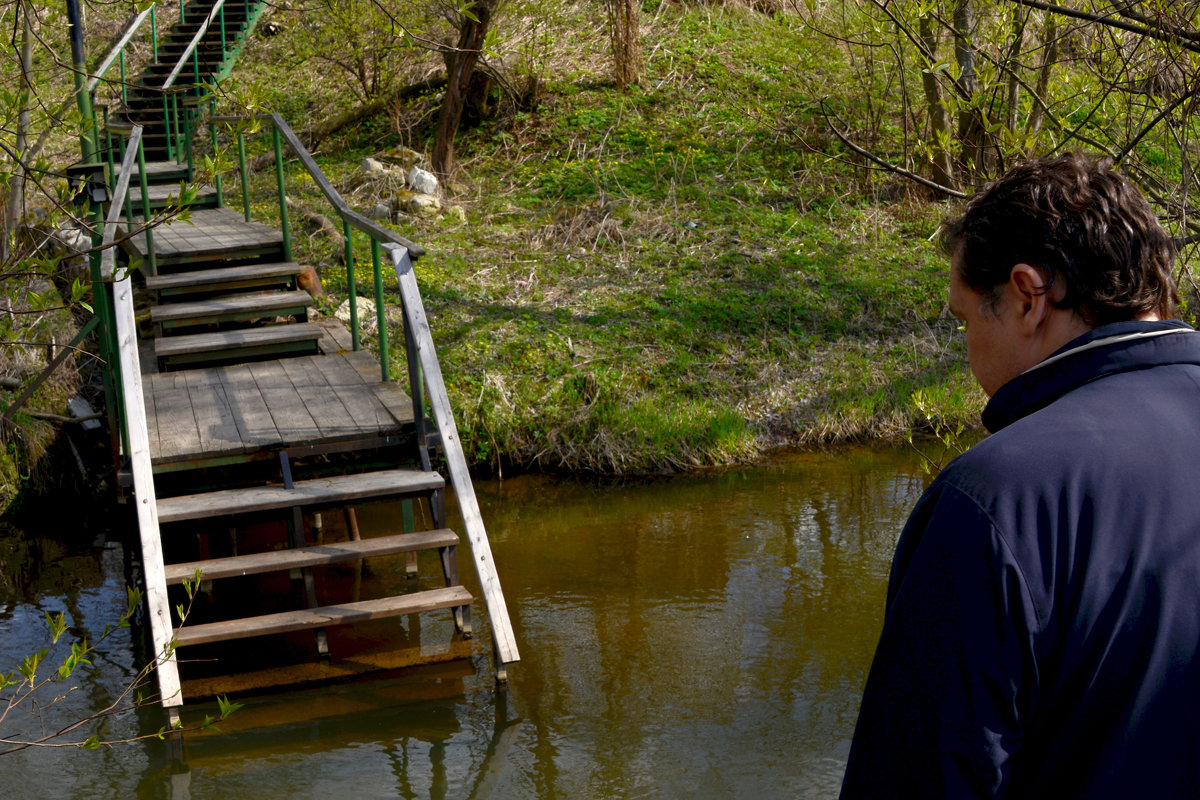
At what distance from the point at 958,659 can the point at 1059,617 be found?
13cm

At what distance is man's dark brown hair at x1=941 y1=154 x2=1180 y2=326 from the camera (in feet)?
4.79

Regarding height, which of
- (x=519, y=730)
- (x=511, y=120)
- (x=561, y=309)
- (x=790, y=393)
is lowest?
(x=519, y=730)

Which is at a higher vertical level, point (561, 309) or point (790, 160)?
point (790, 160)

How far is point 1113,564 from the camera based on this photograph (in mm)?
1299

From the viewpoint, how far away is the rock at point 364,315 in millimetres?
9320

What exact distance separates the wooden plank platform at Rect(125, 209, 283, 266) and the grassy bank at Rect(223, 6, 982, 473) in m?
1.45

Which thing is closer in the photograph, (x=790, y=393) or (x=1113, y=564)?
(x=1113, y=564)

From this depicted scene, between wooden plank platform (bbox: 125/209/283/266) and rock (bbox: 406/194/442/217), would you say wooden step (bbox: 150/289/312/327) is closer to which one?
wooden plank platform (bbox: 125/209/283/266)

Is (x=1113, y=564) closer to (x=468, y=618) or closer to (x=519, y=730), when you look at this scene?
(x=519, y=730)

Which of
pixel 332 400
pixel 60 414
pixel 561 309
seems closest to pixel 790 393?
pixel 561 309

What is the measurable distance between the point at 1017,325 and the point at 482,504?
661 centimetres

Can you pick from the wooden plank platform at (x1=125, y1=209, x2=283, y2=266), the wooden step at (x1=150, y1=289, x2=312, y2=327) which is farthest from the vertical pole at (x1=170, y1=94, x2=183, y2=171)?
the wooden step at (x1=150, y1=289, x2=312, y2=327)

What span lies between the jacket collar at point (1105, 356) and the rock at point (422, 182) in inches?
434

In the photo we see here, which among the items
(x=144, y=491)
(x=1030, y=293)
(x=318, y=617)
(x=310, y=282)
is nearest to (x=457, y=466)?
(x=318, y=617)
